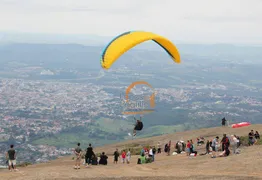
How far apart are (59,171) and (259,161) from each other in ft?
44.2

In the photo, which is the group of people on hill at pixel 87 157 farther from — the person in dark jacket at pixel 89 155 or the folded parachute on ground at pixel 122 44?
the folded parachute on ground at pixel 122 44

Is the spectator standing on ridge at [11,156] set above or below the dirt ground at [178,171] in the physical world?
above

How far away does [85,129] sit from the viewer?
6348 inches

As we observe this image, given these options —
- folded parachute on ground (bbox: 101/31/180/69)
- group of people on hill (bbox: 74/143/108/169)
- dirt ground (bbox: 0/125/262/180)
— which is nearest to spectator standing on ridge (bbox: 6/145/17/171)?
dirt ground (bbox: 0/125/262/180)

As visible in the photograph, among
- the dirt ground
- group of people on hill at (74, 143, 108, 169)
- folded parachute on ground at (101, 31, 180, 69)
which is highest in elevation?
folded parachute on ground at (101, 31, 180, 69)

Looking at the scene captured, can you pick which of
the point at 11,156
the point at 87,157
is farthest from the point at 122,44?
the point at 11,156

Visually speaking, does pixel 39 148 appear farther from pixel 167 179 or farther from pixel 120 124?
pixel 167 179

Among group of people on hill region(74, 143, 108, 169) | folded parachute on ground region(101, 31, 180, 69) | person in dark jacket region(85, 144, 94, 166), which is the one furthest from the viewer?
person in dark jacket region(85, 144, 94, 166)

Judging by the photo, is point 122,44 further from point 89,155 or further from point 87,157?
point 87,157

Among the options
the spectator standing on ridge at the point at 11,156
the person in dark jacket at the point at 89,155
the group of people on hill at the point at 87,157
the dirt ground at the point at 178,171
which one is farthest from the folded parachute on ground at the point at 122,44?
the spectator standing on ridge at the point at 11,156

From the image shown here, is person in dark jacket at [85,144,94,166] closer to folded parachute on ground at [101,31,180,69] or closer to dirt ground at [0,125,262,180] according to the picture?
dirt ground at [0,125,262,180]

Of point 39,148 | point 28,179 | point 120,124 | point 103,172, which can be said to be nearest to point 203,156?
point 103,172

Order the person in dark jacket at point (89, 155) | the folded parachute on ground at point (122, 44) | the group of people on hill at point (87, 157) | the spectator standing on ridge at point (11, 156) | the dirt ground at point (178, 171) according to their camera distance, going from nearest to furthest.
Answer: the dirt ground at point (178, 171) < the spectator standing on ridge at point (11, 156) < the group of people on hill at point (87, 157) < the folded parachute on ground at point (122, 44) < the person in dark jacket at point (89, 155)

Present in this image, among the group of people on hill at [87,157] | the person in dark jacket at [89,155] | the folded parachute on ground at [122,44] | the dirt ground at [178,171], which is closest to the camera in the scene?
the dirt ground at [178,171]
